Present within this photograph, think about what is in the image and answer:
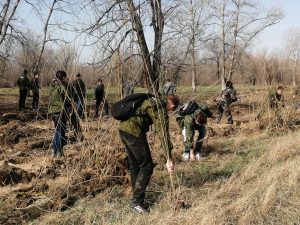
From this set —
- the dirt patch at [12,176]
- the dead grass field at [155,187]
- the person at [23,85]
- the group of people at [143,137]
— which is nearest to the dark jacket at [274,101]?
the dead grass field at [155,187]

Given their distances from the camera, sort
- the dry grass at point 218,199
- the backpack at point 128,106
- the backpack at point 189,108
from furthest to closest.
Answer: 1. the backpack at point 189,108
2. the backpack at point 128,106
3. the dry grass at point 218,199

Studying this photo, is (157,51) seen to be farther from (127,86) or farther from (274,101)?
(127,86)

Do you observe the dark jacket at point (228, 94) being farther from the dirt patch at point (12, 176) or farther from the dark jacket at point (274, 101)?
the dirt patch at point (12, 176)

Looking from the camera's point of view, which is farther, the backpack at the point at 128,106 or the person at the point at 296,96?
the person at the point at 296,96

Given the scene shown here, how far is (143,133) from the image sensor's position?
539cm

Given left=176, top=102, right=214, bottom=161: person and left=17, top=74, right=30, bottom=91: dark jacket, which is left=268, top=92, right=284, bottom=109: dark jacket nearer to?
left=176, top=102, right=214, bottom=161: person

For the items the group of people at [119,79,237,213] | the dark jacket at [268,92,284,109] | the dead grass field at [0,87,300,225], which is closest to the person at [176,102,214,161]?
the dead grass field at [0,87,300,225]

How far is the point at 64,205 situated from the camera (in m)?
5.45

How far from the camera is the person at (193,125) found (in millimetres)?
7953

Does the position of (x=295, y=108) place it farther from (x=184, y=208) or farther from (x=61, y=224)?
(x=61, y=224)

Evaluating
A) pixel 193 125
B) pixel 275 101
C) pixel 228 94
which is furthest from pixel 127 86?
pixel 228 94

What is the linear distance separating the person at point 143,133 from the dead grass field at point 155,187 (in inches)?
10.8

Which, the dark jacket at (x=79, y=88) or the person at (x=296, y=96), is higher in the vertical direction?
the dark jacket at (x=79, y=88)

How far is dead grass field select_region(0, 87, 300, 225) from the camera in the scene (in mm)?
4988
